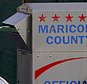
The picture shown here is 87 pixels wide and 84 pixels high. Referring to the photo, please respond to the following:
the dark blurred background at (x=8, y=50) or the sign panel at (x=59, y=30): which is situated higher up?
the sign panel at (x=59, y=30)

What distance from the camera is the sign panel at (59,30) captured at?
6070mm

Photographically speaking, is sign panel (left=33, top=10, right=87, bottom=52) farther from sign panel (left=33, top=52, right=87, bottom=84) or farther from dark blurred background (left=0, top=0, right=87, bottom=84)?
dark blurred background (left=0, top=0, right=87, bottom=84)

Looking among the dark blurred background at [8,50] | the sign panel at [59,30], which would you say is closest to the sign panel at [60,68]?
the sign panel at [59,30]

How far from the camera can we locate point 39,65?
6090 millimetres

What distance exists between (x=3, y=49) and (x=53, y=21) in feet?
20.4

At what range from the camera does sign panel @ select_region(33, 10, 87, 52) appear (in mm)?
6070

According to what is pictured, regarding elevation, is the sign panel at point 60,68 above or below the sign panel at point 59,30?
below

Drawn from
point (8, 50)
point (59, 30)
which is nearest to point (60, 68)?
point (59, 30)

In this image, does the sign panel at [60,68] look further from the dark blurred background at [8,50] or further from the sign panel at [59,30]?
the dark blurred background at [8,50]

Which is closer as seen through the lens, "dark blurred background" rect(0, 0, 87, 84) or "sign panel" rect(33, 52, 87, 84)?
"sign panel" rect(33, 52, 87, 84)

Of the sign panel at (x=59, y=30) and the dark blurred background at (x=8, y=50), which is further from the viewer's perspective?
the dark blurred background at (x=8, y=50)

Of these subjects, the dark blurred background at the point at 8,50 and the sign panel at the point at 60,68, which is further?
the dark blurred background at the point at 8,50

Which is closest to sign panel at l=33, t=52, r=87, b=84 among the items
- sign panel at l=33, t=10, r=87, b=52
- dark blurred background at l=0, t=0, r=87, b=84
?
sign panel at l=33, t=10, r=87, b=52

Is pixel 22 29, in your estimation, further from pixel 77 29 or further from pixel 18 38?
pixel 77 29
